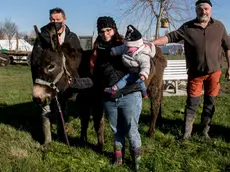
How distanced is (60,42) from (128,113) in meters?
1.58

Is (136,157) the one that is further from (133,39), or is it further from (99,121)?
(133,39)

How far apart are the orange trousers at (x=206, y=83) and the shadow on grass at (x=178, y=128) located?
2.71ft

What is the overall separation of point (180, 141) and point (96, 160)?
5.22 feet

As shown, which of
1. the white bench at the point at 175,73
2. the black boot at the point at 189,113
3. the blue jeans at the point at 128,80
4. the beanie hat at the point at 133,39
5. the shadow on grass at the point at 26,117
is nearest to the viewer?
the beanie hat at the point at 133,39

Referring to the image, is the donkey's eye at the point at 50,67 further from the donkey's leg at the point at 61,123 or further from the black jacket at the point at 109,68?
the donkey's leg at the point at 61,123

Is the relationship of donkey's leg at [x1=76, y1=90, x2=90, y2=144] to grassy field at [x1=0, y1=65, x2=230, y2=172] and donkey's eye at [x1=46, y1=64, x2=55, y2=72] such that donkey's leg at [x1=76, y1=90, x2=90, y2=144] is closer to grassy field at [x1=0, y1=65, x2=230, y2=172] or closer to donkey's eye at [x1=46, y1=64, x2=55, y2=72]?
grassy field at [x1=0, y1=65, x2=230, y2=172]

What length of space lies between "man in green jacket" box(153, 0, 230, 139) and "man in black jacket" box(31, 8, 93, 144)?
1360 millimetres

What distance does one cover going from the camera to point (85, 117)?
5.00 meters

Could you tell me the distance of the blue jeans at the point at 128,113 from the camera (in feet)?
12.2

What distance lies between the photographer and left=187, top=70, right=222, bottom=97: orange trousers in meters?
5.02

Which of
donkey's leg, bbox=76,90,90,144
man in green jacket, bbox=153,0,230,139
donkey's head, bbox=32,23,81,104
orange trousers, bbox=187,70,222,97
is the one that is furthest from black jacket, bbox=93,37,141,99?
orange trousers, bbox=187,70,222,97

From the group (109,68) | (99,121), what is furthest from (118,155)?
(109,68)

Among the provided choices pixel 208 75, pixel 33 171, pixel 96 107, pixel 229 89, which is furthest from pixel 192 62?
pixel 229 89

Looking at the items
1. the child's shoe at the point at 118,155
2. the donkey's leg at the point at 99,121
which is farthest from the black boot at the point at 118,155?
the donkey's leg at the point at 99,121
